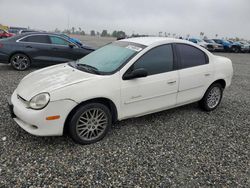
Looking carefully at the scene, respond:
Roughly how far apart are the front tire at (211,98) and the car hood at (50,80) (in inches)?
97.8

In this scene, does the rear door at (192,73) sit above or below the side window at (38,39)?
below

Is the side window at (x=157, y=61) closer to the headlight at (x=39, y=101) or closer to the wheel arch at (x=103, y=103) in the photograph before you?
the wheel arch at (x=103, y=103)

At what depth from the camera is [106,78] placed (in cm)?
281

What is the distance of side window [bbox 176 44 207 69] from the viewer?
3.57 metres

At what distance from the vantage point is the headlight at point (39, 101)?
2.50m

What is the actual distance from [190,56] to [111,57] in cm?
150

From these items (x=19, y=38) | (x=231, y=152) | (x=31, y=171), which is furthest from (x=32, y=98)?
(x=19, y=38)

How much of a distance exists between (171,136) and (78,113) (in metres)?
1.56

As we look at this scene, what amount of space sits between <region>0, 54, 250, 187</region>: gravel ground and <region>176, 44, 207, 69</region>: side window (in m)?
1.08

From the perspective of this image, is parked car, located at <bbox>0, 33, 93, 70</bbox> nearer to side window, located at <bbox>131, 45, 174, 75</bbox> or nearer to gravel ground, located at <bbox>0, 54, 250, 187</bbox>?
gravel ground, located at <bbox>0, 54, 250, 187</bbox>

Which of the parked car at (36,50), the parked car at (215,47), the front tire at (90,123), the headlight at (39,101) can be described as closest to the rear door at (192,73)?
the front tire at (90,123)

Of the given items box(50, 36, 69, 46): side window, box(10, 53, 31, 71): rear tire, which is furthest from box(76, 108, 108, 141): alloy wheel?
box(50, 36, 69, 46): side window

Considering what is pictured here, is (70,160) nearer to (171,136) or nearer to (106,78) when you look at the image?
(106,78)

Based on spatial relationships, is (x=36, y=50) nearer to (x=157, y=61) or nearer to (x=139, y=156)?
(x=157, y=61)
